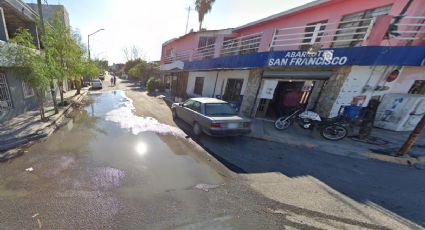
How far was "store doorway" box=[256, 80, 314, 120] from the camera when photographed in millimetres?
10203

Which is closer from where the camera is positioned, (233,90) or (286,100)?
(286,100)

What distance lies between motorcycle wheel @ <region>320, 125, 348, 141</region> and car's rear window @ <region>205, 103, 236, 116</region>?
161 inches

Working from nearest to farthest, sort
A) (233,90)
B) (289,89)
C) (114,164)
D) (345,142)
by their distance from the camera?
(114,164) < (345,142) < (289,89) < (233,90)

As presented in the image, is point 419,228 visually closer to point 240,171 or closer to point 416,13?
point 240,171

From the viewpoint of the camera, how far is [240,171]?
4805mm

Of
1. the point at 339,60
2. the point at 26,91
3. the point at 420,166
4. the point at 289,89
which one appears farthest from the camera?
the point at 289,89

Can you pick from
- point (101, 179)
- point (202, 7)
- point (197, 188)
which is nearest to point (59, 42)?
point (101, 179)

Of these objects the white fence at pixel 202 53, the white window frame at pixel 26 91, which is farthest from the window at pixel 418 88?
the white window frame at pixel 26 91

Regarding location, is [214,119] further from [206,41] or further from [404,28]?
[206,41]

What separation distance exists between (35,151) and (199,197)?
5.25m

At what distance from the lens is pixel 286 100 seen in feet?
34.1

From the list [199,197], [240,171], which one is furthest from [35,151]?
[240,171]

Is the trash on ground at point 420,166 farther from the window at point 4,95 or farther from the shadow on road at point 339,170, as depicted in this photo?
the window at point 4,95

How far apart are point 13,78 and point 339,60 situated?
14591 millimetres
